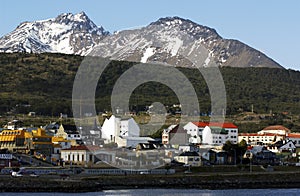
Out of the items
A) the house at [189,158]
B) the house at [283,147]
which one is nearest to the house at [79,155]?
the house at [189,158]

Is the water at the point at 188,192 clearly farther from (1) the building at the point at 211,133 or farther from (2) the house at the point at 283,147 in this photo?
(1) the building at the point at 211,133

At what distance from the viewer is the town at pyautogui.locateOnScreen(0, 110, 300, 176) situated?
56938mm

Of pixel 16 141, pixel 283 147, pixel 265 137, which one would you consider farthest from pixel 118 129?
pixel 265 137

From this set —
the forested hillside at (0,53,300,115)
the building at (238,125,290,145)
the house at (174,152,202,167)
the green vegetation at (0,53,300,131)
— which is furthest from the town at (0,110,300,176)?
the forested hillside at (0,53,300,115)

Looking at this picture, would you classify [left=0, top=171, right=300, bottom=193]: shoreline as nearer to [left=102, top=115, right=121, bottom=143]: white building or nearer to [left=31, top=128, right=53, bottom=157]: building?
[left=31, top=128, right=53, bottom=157]: building

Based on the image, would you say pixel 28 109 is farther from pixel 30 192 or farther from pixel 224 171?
pixel 30 192

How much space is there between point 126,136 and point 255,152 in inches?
537

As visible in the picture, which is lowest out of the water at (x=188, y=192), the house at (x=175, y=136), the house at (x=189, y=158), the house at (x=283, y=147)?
the water at (x=188, y=192)

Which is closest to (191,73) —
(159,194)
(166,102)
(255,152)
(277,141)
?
(166,102)

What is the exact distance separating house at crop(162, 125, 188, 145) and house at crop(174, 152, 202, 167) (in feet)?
36.1

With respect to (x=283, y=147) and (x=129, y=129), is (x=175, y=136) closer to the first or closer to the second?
(x=129, y=129)

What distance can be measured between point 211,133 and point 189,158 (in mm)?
16912

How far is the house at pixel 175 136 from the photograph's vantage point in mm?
73719

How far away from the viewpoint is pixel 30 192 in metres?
44.3
